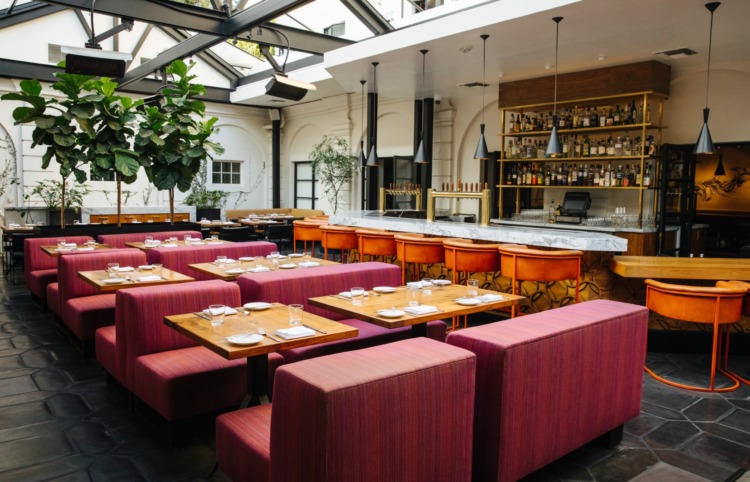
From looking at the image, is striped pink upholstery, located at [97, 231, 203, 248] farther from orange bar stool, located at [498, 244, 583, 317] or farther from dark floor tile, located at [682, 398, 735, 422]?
dark floor tile, located at [682, 398, 735, 422]

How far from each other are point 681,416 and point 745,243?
6.85 metres

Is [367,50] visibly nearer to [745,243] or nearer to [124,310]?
[124,310]

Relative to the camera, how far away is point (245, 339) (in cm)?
276

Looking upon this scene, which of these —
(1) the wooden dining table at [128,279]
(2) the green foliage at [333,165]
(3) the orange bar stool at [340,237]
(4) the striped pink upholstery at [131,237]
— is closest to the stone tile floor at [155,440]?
(1) the wooden dining table at [128,279]

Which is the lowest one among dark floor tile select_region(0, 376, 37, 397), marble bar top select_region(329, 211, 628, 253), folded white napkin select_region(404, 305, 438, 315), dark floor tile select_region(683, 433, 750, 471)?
dark floor tile select_region(0, 376, 37, 397)

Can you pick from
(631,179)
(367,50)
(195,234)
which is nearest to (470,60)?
(367,50)

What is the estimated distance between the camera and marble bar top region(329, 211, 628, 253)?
5.12 meters

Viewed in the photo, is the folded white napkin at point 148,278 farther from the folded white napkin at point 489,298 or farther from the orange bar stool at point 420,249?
the orange bar stool at point 420,249

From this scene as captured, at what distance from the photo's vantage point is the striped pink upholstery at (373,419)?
1940 mm

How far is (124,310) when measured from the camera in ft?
11.9

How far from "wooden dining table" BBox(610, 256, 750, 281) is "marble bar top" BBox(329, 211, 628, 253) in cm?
22

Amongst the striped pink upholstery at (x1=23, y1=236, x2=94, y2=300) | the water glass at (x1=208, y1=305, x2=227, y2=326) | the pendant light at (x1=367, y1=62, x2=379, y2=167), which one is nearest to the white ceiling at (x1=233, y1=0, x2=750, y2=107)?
the pendant light at (x1=367, y1=62, x2=379, y2=167)

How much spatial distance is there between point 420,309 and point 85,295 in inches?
141

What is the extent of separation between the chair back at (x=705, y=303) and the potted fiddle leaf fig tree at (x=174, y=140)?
19.7 feet
